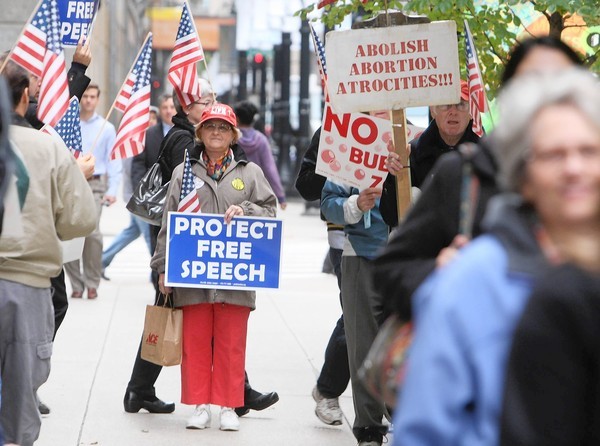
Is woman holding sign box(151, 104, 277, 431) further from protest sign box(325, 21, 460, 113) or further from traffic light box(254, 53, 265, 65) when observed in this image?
traffic light box(254, 53, 265, 65)

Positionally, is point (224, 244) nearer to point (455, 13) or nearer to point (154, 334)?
point (154, 334)

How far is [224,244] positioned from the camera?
7301 millimetres

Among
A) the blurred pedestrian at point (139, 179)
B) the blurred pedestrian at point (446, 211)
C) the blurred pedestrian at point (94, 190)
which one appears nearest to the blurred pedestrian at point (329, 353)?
the blurred pedestrian at point (139, 179)

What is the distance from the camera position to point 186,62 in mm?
8219

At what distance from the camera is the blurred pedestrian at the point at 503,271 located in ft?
7.89

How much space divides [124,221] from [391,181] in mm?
15900

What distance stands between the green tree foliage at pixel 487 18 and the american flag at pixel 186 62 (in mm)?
794

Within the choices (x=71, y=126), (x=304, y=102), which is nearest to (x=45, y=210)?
(x=71, y=126)

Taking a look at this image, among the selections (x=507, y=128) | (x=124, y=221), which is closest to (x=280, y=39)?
(x=124, y=221)

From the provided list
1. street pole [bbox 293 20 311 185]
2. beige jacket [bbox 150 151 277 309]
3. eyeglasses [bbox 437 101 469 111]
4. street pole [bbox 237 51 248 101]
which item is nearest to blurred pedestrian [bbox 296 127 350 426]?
beige jacket [bbox 150 151 277 309]

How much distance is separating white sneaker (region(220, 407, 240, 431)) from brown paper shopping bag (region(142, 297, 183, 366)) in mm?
447

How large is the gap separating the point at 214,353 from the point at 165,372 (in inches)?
72.1

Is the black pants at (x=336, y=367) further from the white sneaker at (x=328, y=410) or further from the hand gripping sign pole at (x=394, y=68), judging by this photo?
the hand gripping sign pole at (x=394, y=68)

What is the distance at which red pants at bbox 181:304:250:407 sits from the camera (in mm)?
7270
